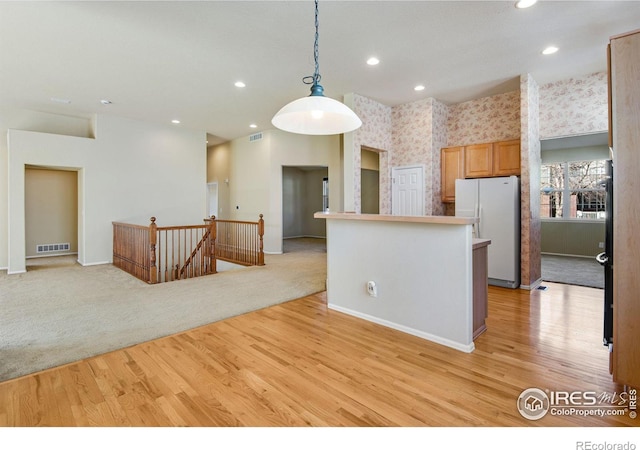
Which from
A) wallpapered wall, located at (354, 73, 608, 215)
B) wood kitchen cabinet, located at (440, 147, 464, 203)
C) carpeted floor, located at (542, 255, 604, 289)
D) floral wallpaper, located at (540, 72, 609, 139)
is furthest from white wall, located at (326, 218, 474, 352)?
floral wallpaper, located at (540, 72, 609, 139)

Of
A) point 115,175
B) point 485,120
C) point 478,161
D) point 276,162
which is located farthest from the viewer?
point 276,162

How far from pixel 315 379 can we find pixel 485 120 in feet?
17.3

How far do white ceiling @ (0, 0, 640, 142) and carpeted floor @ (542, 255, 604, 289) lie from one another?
3.10 meters

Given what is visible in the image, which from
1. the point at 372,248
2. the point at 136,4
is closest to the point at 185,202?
the point at 136,4

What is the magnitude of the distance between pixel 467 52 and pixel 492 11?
2.73 ft

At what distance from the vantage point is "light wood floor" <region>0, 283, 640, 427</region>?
1.73 metres

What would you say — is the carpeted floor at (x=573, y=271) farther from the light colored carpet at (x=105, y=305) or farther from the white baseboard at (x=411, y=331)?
the light colored carpet at (x=105, y=305)

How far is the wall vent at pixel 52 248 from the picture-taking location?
7066mm

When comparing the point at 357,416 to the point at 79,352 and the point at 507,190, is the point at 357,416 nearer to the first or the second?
the point at 79,352

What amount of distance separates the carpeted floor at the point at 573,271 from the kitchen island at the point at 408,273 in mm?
3268

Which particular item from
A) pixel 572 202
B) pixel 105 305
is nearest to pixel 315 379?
pixel 105 305

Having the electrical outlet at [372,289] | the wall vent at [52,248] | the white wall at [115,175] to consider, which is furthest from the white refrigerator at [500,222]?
the wall vent at [52,248]

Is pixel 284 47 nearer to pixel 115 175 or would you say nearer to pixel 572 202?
pixel 115 175

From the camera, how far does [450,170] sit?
5.57 metres
